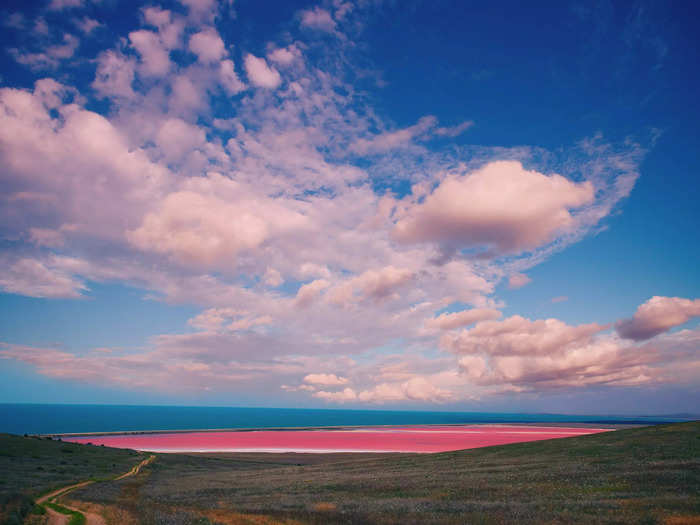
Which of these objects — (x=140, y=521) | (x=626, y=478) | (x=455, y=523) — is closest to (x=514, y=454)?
(x=626, y=478)

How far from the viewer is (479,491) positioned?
27672mm

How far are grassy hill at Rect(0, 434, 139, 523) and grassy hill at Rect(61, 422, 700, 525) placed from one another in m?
4.46

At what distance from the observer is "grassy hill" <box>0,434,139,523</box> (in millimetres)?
26589

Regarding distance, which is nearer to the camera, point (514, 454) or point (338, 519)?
point (338, 519)

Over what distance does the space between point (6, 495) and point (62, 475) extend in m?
19.0

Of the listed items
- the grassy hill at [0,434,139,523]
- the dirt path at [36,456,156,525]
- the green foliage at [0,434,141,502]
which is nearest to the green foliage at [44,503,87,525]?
the dirt path at [36,456,156,525]

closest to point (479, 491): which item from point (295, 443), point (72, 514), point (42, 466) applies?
point (72, 514)

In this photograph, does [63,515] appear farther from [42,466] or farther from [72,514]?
[42,466]

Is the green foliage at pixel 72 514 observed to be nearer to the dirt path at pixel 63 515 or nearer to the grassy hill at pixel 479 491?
the dirt path at pixel 63 515

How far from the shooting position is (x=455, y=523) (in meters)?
19.6

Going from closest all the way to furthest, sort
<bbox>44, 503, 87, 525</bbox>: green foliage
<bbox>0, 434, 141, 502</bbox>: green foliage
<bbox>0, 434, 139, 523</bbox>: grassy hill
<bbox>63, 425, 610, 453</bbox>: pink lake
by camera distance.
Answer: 1. <bbox>44, 503, 87, 525</bbox>: green foliage
2. <bbox>0, 434, 139, 523</bbox>: grassy hill
3. <bbox>0, 434, 141, 502</bbox>: green foliage
4. <bbox>63, 425, 610, 453</bbox>: pink lake

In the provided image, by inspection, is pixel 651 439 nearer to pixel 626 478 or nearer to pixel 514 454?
pixel 514 454

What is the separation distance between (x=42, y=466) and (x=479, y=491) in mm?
51769

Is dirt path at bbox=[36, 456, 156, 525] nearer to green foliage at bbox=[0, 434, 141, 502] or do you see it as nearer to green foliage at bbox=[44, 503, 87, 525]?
green foliage at bbox=[44, 503, 87, 525]
